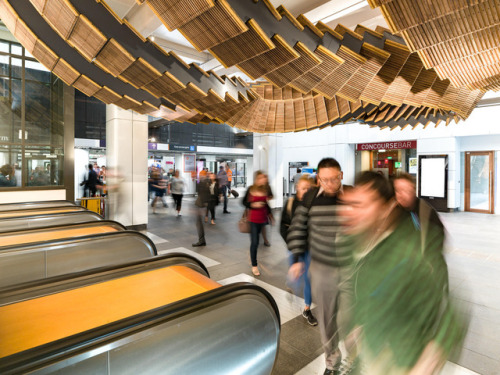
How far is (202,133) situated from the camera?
976 inches

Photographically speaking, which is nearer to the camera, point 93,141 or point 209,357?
point 209,357

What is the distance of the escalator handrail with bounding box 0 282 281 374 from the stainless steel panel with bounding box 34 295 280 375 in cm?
3

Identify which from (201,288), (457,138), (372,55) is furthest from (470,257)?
(457,138)

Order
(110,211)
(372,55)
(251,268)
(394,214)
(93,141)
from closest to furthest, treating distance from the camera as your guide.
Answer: (394,214) → (372,55) → (251,268) → (110,211) → (93,141)

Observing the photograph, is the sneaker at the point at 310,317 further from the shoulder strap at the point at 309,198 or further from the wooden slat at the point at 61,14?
the wooden slat at the point at 61,14

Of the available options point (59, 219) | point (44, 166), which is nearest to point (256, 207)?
point (59, 219)

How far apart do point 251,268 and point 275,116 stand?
3.40m

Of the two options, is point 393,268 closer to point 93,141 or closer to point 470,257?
point 470,257

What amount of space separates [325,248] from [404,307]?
1113 mm

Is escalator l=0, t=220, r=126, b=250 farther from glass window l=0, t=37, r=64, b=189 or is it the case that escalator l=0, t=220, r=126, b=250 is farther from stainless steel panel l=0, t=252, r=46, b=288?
glass window l=0, t=37, r=64, b=189

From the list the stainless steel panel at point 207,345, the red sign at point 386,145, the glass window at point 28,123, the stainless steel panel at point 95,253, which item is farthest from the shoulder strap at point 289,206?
the red sign at point 386,145

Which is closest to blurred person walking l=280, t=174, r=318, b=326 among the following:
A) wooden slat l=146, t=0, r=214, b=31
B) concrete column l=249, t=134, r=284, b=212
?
wooden slat l=146, t=0, r=214, b=31

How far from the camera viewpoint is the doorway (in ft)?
44.4

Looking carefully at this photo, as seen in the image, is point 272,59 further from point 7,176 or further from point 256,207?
point 7,176
